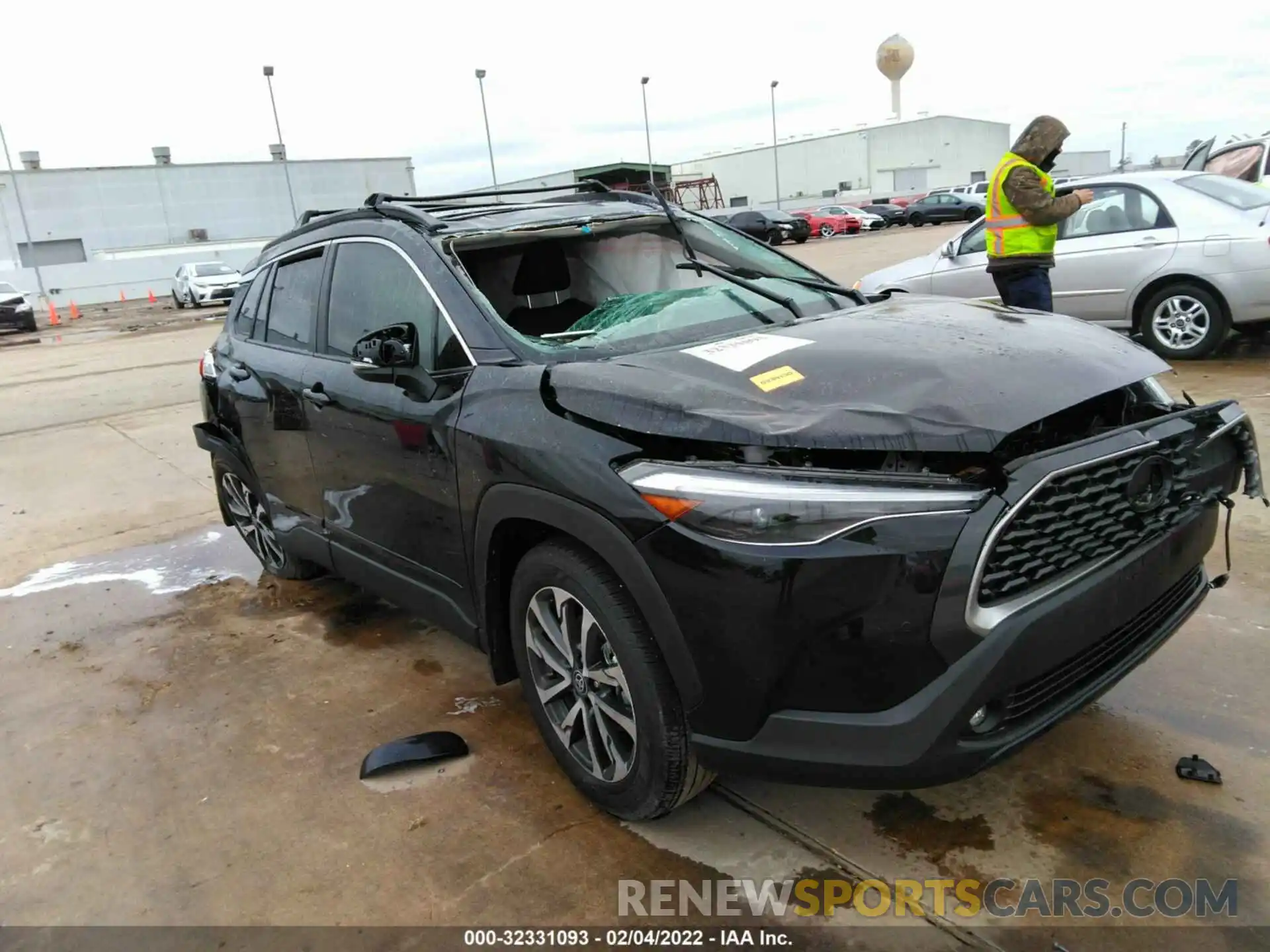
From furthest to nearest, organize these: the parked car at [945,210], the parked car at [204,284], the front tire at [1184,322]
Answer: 1. the parked car at [945,210]
2. the parked car at [204,284]
3. the front tire at [1184,322]

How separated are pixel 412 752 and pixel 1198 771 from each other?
241 cm

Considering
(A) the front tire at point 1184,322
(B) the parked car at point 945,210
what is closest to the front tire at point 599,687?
(A) the front tire at point 1184,322

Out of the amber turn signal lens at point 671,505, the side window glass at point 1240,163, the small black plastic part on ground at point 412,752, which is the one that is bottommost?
the small black plastic part on ground at point 412,752

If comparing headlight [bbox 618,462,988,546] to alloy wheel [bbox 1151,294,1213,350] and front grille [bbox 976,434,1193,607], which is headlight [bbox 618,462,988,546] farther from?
alloy wheel [bbox 1151,294,1213,350]

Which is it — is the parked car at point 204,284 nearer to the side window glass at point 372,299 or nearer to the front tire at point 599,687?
the side window glass at point 372,299

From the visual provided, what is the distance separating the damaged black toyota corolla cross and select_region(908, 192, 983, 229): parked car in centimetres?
3822

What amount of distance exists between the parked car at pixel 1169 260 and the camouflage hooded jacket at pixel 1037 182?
1249 mm

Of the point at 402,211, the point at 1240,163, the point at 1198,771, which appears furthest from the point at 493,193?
the point at 1240,163

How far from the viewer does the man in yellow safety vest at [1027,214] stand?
5605 mm

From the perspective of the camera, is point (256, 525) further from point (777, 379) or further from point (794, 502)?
point (794, 502)

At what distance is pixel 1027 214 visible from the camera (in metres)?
5.66

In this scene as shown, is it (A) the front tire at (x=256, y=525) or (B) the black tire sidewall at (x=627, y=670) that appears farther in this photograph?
(A) the front tire at (x=256, y=525)

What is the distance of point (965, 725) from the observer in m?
2.02

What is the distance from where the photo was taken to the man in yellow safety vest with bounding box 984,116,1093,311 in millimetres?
5605
